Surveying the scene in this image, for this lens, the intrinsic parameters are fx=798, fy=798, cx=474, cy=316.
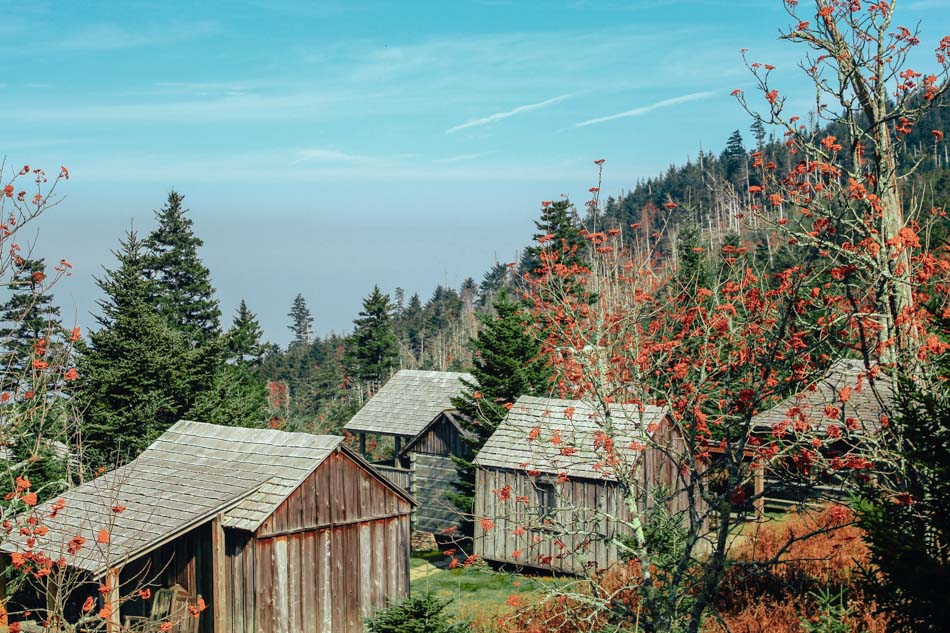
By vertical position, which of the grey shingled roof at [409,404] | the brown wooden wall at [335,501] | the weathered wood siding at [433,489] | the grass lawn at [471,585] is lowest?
the grass lawn at [471,585]

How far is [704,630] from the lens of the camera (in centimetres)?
1261

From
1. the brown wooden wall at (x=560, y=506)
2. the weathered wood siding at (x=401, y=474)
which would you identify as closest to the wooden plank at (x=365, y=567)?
the brown wooden wall at (x=560, y=506)

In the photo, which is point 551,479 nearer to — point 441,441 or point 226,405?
point 441,441

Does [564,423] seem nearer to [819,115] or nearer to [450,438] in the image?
[450,438]

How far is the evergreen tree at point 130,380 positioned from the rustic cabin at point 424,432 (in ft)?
22.4

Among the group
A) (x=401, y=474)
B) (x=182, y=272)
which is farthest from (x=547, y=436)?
(x=182, y=272)

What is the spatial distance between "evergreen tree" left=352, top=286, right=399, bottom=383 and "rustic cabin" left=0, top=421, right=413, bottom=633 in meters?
41.8

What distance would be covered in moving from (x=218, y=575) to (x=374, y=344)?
4490 centimetres

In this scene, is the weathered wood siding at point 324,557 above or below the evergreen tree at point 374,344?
below

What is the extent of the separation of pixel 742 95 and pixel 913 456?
5502 mm

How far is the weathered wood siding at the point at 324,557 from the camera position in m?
15.7

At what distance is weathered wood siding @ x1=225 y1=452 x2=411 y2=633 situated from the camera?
15.7 metres

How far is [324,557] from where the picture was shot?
1678 centimetres

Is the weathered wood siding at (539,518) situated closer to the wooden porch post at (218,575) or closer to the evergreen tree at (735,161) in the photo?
the wooden porch post at (218,575)
